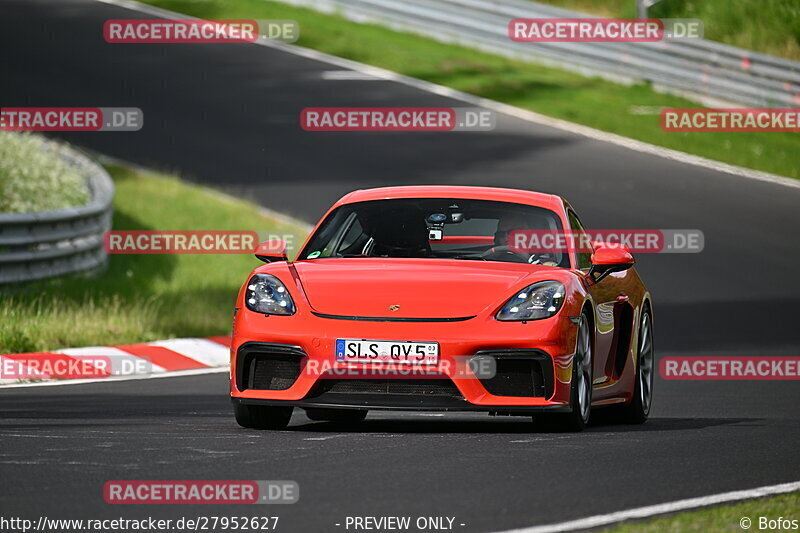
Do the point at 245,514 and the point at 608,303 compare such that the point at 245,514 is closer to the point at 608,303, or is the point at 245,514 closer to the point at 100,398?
the point at 608,303

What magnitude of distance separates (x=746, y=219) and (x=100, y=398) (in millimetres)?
13617

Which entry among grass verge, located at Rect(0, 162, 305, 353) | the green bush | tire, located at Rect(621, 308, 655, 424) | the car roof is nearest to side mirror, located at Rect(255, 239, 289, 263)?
the car roof

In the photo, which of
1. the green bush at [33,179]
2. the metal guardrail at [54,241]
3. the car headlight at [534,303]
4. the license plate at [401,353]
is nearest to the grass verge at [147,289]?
the metal guardrail at [54,241]

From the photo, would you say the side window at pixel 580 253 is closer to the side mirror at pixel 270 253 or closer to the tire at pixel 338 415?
the tire at pixel 338 415

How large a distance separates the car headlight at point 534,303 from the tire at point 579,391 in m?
0.24

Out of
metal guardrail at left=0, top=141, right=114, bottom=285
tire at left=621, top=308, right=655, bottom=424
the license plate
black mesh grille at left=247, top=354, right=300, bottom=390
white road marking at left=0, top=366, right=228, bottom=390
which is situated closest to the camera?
the license plate

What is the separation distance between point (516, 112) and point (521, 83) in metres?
1.66

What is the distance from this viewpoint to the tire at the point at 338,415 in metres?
11.0

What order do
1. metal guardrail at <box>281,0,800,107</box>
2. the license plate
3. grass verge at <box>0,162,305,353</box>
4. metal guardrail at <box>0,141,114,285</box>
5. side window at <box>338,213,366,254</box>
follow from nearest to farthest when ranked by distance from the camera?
the license plate
side window at <box>338,213,366,254</box>
grass verge at <box>0,162,305,353</box>
metal guardrail at <box>0,141,114,285</box>
metal guardrail at <box>281,0,800,107</box>

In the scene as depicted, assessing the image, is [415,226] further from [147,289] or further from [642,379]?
[147,289]

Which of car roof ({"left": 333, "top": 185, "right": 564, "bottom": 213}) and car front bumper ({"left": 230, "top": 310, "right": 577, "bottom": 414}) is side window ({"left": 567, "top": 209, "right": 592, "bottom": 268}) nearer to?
car roof ({"left": 333, "top": 185, "right": 564, "bottom": 213})

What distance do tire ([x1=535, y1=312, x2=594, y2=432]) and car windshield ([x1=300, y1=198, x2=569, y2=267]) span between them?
0.61 metres

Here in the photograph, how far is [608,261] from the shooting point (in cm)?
1045

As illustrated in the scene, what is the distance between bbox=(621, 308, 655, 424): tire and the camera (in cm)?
1145
